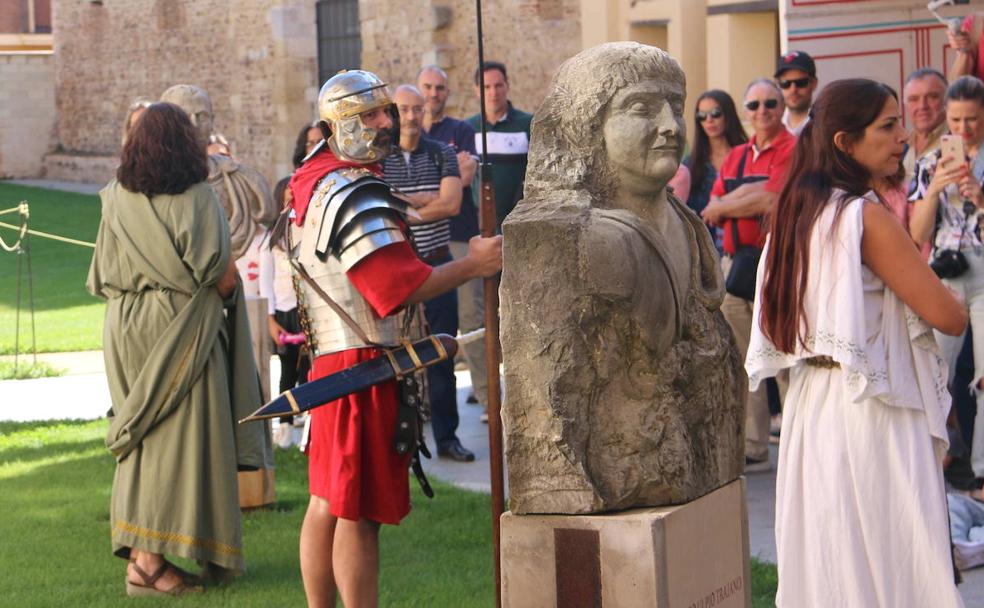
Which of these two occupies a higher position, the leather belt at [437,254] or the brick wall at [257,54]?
the brick wall at [257,54]

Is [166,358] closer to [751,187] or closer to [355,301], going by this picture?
[355,301]

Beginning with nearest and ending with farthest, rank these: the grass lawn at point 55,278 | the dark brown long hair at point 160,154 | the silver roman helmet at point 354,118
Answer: the silver roman helmet at point 354,118
the dark brown long hair at point 160,154
the grass lawn at point 55,278

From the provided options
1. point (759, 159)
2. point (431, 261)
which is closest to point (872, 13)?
point (759, 159)

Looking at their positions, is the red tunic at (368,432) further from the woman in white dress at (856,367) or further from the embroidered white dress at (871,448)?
the embroidered white dress at (871,448)

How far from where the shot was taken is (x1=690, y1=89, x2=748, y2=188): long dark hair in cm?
852

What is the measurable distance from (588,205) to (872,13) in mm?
6104

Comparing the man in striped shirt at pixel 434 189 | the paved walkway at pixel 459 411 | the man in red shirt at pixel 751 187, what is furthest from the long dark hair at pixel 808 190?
the man in striped shirt at pixel 434 189

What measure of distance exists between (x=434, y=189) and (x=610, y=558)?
17.0 ft

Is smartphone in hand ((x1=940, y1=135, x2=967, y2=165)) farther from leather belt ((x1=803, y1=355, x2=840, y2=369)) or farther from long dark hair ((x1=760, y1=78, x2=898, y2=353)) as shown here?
leather belt ((x1=803, y1=355, x2=840, y2=369))

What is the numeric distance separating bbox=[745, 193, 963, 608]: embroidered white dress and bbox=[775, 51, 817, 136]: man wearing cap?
3.60m

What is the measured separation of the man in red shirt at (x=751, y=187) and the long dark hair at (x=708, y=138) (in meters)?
0.39

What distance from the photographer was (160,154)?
20.5 feet

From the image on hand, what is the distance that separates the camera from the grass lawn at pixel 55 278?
52.1 ft

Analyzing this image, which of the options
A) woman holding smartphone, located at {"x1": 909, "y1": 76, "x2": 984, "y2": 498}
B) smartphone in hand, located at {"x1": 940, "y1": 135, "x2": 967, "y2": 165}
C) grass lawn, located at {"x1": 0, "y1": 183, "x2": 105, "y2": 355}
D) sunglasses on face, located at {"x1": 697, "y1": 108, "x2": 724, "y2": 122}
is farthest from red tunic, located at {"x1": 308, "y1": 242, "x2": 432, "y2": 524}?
grass lawn, located at {"x1": 0, "y1": 183, "x2": 105, "y2": 355}
